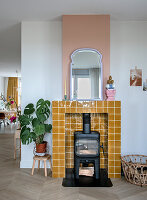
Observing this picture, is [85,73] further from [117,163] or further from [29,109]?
[117,163]

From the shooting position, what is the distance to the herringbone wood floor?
2.22 metres

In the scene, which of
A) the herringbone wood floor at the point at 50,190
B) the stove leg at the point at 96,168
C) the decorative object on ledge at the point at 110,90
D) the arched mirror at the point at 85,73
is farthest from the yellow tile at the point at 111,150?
the arched mirror at the point at 85,73

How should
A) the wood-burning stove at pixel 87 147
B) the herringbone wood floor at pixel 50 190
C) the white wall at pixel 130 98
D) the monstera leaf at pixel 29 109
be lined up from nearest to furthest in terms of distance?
1. the herringbone wood floor at pixel 50 190
2. the wood-burning stove at pixel 87 147
3. the monstera leaf at pixel 29 109
4. the white wall at pixel 130 98

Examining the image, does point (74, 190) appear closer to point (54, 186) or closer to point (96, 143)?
point (54, 186)

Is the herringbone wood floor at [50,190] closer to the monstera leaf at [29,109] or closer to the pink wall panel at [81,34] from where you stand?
the monstera leaf at [29,109]

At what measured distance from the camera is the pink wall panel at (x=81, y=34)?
301 cm

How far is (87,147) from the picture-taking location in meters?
2.76

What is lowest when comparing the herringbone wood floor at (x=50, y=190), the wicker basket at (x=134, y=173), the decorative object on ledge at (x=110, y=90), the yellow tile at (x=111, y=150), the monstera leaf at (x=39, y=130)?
the herringbone wood floor at (x=50, y=190)

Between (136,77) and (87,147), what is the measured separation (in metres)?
1.40

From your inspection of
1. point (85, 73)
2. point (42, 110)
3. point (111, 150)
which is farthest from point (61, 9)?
point (111, 150)

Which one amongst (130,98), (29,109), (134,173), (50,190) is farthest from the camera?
(130,98)

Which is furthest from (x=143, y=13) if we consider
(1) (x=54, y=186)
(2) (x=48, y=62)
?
(1) (x=54, y=186)

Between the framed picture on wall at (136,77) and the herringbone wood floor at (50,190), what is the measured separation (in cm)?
151

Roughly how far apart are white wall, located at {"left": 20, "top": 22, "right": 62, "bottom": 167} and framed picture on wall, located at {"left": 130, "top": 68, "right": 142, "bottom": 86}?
46.7 inches
